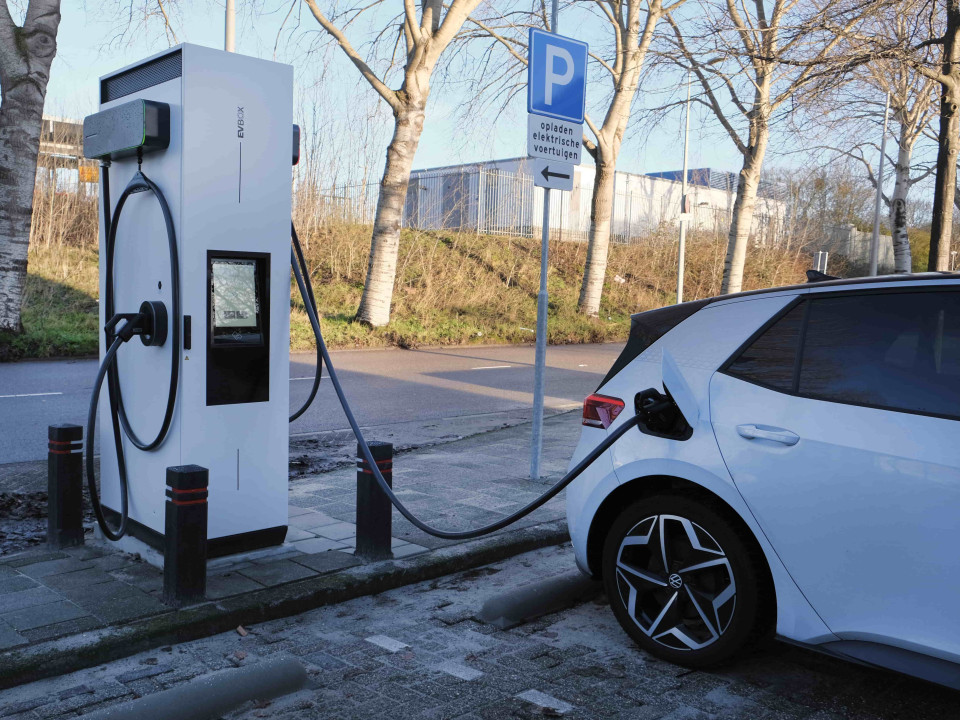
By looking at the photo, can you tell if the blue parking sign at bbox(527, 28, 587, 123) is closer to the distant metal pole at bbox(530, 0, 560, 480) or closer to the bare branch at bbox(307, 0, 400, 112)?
the distant metal pole at bbox(530, 0, 560, 480)

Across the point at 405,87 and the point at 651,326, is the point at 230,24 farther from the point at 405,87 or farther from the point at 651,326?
the point at 651,326

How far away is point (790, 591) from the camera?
314 cm

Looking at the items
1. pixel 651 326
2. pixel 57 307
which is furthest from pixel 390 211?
pixel 651 326

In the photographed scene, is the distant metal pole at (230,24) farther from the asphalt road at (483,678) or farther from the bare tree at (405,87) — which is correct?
the asphalt road at (483,678)

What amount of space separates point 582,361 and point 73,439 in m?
13.8

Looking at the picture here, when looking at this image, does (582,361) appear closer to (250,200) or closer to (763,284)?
(250,200)

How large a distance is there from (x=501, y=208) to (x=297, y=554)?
89.2ft

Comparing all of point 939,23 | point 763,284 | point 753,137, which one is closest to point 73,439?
point 939,23

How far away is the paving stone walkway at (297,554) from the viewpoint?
3.76 meters

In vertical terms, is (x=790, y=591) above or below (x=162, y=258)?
below

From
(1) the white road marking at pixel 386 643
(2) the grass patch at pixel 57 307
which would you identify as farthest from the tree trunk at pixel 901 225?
(1) the white road marking at pixel 386 643

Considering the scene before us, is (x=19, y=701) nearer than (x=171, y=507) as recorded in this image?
Yes

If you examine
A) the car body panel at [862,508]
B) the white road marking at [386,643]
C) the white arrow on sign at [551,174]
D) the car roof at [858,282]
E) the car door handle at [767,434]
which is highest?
the white arrow on sign at [551,174]

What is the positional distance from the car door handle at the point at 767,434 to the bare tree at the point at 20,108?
1295cm
